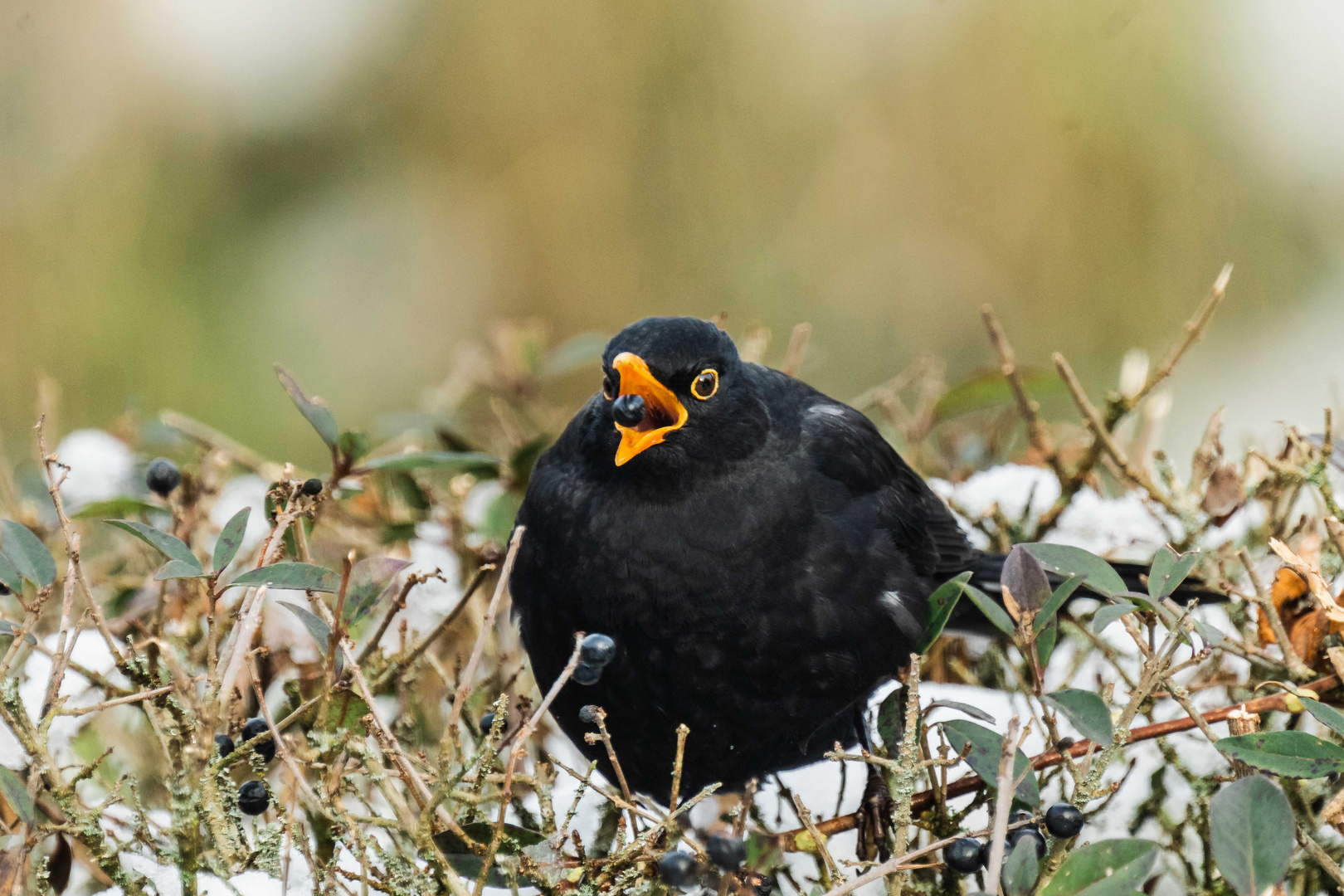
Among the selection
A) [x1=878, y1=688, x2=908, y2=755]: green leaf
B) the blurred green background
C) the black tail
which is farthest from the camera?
the blurred green background

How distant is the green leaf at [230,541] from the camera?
1366 mm

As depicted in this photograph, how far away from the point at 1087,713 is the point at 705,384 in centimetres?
91

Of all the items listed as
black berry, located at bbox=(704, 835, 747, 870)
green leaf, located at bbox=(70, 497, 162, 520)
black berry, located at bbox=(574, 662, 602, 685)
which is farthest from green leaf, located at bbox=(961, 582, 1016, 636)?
green leaf, located at bbox=(70, 497, 162, 520)

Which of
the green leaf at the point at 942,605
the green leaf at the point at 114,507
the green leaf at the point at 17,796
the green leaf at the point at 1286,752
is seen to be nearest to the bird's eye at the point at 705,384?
the green leaf at the point at 942,605

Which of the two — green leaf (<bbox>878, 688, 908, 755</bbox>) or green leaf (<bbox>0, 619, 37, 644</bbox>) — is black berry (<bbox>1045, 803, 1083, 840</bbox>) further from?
green leaf (<bbox>0, 619, 37, 644</bbox>)

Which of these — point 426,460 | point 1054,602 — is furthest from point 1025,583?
point 426,460

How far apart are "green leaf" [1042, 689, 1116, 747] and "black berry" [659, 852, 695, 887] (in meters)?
0.45

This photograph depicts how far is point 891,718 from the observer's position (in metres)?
1.64

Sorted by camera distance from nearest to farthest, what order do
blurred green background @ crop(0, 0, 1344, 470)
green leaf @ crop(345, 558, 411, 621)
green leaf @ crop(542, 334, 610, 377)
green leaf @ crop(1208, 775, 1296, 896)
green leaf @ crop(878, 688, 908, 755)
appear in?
green leaf @ crop(1208, 775, 1296, 896)
green leaf @ crop(345, 558, 411, 621)
green leaf @ crop(878, 688, 908, 755)
green leaf @ crop(542, 334, 610, 377)
blurred green background @ crop(0, 0, 1344, 470)

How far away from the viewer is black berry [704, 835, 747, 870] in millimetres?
1253

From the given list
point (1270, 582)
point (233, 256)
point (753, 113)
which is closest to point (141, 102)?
point (233, 256)

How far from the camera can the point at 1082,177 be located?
5691mm

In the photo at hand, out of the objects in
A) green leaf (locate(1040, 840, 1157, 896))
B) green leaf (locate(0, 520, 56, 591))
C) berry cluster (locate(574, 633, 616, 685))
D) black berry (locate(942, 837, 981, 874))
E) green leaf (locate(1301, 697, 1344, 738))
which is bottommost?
black berry (locate(942, 837, 981, 874))

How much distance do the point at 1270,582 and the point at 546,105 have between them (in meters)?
4.95
